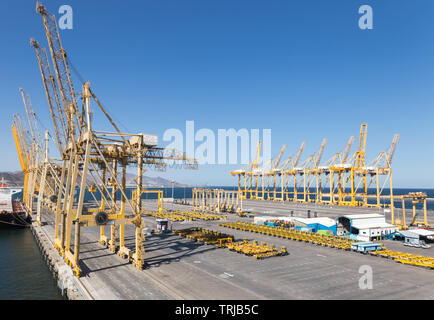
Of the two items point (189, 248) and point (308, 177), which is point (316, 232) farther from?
point (308, 177)

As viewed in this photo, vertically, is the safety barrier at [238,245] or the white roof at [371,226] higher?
the white roof at [371,226]

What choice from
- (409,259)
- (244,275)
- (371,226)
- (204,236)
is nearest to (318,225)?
(371,226)

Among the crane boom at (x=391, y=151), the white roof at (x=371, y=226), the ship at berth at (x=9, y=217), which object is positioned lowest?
the ship at berth at (x=9, y=217)

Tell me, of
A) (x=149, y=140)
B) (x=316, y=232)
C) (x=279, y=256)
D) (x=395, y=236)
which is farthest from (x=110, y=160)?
(x=395, y=236)

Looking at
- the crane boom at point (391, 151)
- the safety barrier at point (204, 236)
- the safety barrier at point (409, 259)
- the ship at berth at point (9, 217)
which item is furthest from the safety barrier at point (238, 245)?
the crane boom at point (391, 151)

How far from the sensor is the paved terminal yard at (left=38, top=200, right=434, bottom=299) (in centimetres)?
2253

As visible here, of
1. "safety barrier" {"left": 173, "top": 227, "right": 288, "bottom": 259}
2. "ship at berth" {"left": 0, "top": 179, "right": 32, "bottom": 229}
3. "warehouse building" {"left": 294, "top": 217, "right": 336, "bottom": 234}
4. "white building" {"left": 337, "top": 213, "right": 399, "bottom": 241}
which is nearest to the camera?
"safety barrier" {"left": 173, "top": 227, "right": 288, "bottom": 259}

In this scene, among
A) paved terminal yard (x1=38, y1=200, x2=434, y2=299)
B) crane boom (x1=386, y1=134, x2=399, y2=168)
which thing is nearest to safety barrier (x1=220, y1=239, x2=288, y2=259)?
paved terminal yard (x1=38, y1=200, x2=434, y2=299)

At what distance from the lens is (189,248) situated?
39.1m

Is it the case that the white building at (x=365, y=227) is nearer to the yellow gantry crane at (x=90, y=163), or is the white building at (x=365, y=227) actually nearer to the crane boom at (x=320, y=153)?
the yellow gantry crane at (x=90, y=163)

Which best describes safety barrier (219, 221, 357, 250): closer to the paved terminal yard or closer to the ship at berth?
the paved terminal yard

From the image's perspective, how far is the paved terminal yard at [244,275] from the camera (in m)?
22.5

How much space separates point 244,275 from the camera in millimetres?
27469
